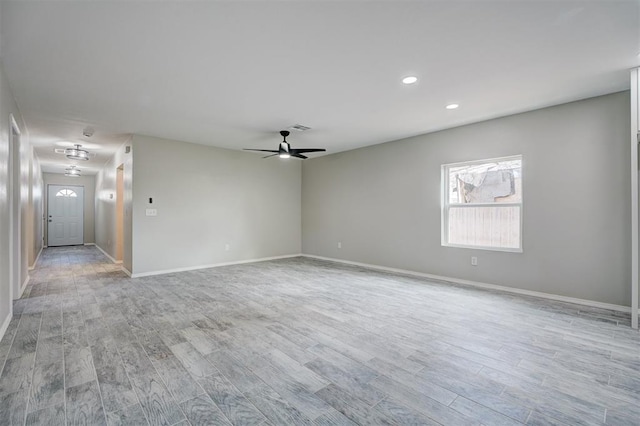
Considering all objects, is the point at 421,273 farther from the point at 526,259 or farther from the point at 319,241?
the point at 319,241

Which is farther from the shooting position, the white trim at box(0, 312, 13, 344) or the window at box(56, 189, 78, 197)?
the window at box(56, 189, 78, 197)

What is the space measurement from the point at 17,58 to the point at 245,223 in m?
4.65

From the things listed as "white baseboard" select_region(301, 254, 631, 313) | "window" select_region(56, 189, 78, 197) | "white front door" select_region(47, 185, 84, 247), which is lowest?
"white baseboard" select_region(301, 254, 631, 313)

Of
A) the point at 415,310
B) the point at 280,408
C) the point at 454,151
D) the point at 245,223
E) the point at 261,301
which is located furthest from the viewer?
the point at 245,223

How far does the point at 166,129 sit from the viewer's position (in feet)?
16.6

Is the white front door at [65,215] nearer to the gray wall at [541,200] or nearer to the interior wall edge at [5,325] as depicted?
the interior wall edge at [5,325]

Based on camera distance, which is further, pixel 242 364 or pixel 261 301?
pixel 261 301

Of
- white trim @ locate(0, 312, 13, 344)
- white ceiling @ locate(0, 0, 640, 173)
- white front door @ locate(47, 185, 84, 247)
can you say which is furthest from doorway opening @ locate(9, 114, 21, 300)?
white front door @ locate(47, 185, 84, 247)

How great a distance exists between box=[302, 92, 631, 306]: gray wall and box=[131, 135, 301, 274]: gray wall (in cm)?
248

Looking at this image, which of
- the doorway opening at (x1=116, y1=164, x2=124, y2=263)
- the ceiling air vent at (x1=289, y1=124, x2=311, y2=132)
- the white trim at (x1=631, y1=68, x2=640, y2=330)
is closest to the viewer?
the white trim at (x1=631, y1=68, x2=640, y2=330)

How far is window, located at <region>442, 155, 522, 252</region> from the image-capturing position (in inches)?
172

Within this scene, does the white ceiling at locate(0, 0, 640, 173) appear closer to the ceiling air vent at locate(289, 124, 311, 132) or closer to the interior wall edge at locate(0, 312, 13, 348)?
the ceiling air vent at locate(289, 124, 311, 132)

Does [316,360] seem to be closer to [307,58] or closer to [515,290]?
[307,58]

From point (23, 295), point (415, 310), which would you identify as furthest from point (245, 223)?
point (415, 310)
